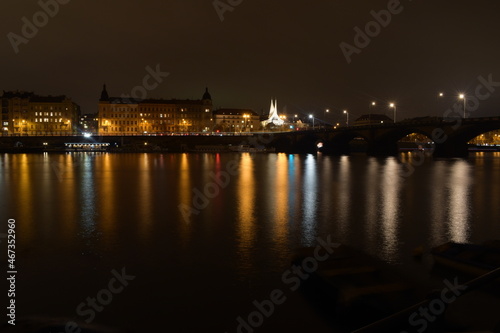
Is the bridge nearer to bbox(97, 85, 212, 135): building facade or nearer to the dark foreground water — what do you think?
the dark foreground water

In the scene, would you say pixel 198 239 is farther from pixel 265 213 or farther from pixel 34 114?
pixel 34 114

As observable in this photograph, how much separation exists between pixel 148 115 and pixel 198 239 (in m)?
168

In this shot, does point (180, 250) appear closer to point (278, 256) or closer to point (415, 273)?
point (278, 256)

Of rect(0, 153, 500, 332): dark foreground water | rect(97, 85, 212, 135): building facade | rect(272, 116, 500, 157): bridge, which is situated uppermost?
rect(97, 85, 212, 135): building facade

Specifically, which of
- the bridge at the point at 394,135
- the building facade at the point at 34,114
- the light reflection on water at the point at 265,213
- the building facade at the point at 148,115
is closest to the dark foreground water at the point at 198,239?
the light reflection on water at the point at 265,213

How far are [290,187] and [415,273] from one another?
21.7 metres

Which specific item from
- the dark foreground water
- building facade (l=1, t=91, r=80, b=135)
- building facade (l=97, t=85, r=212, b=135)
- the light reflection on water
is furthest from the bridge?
building facade (l=1, t=91, r=80, b=135)

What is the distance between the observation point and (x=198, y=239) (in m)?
16.1

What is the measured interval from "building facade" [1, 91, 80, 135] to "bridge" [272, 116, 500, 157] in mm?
87330

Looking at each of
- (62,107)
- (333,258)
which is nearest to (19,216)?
(333,258)

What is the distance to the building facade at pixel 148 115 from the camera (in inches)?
6880

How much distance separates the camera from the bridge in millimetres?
68938

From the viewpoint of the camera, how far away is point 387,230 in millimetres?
17406

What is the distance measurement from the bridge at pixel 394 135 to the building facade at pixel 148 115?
66.2 meters
